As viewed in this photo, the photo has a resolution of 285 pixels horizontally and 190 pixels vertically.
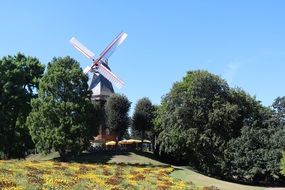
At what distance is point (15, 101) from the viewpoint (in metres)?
66.0

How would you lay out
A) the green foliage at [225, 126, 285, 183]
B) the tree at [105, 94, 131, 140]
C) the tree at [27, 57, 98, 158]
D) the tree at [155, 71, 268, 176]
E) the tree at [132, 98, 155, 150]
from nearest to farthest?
the tree at [27, 57, 98, 158]
the green foliage at [225, 126, 285, 183]
the tree at [155, 71, 268, 176]
the tree at [105, 94, 131, 140]
the tree at [132, 98, 155, 150]

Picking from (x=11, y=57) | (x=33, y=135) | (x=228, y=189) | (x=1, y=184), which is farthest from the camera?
(x=11, y=57)

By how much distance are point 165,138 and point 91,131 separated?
36.9 feet

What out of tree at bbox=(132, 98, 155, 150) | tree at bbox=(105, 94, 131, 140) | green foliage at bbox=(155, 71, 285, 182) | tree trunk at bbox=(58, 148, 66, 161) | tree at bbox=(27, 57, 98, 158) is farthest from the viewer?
tree at bbox=(132, 98, 155, 150)

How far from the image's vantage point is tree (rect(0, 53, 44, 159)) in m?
64.7

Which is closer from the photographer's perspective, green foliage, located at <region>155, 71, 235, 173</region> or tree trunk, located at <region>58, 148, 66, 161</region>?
tree trunk, located at <region>58, 148, 66, 161</region>

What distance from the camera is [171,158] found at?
78562mm

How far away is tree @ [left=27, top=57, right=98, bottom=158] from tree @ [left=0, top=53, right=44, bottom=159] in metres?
5.83

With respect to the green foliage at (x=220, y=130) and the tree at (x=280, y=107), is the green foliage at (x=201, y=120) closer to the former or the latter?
the green foliage at (x=220, y=130)

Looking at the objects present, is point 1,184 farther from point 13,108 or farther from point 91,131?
point 13,108

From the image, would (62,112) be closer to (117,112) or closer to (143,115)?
(117,112)

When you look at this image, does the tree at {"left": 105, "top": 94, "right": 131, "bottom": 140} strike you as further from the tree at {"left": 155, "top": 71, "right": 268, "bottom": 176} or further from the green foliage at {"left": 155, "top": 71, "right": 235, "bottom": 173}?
the green foliage at {"left": 155, "top": 71, "right": 235, "bottom": 173}

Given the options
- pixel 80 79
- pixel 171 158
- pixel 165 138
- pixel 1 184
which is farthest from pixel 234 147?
pixel 1 184

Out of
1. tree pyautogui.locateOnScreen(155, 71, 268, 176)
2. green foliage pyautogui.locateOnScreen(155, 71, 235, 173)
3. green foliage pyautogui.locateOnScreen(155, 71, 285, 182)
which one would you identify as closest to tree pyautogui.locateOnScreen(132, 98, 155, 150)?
green foliage pyautogui.locateOnScreen(155, 71, 285, 182)
